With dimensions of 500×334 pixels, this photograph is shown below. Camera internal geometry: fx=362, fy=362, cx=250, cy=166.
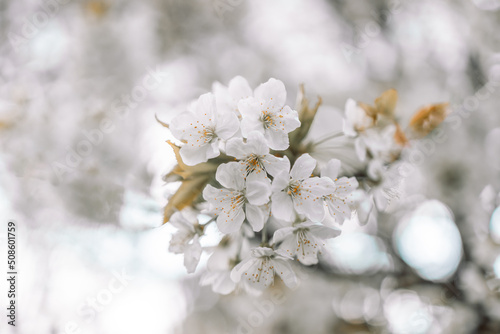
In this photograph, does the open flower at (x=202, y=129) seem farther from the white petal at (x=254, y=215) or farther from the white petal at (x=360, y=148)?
the white petal at (x=360, y=148)

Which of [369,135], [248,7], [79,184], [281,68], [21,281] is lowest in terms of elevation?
[21,281]

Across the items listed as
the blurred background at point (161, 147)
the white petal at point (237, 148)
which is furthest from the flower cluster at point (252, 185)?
the blurred background at point (161, 147)

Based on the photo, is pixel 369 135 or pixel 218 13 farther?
pixel 218 13

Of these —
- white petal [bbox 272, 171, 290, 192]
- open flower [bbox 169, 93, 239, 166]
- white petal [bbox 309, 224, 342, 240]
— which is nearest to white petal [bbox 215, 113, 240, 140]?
open flower [bbox 169, 93, 239, 166]

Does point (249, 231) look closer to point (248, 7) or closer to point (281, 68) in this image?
point (281, 68)

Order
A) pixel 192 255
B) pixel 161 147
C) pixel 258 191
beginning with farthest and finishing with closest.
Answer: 1. pixel 161 147
2. pixel 192 255
3. pixel 258 191

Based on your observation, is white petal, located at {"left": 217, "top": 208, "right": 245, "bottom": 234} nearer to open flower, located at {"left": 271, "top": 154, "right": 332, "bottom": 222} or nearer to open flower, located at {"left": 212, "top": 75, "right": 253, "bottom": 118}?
open flower, located at {"left": 271, "top": 154, "right": 332, "bottom": 222}

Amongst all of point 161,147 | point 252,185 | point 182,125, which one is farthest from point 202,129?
Answer: point 161,147

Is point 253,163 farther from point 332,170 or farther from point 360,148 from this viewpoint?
point 360,148

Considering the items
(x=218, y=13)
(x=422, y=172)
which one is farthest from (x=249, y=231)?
(x=218, y=13)
